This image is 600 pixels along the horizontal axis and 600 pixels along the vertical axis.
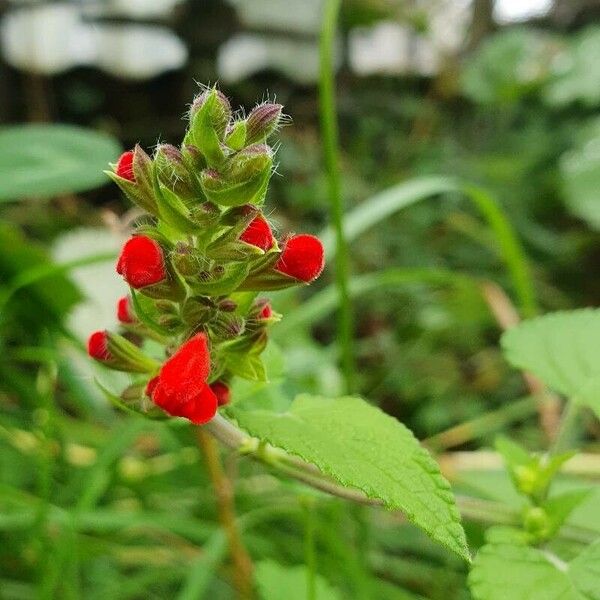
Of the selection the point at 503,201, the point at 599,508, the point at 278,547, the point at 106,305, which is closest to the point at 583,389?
the point at 599,508

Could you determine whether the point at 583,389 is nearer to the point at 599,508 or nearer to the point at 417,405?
the point at 599,508

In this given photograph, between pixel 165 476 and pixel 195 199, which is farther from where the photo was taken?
pixel 165 476

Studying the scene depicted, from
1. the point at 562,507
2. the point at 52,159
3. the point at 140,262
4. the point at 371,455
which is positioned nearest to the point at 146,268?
the point at 140,262

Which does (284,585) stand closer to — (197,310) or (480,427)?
(197,310)

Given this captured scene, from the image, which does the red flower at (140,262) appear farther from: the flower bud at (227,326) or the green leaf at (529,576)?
the green leaf at (529,576)

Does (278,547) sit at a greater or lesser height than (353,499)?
greater

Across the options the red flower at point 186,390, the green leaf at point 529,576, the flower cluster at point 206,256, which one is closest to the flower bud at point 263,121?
the flower cluster at point 206,256

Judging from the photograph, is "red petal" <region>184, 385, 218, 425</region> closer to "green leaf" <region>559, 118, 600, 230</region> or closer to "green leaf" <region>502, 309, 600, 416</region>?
"green leaf" <region>502, 309, 600, 416</region>
